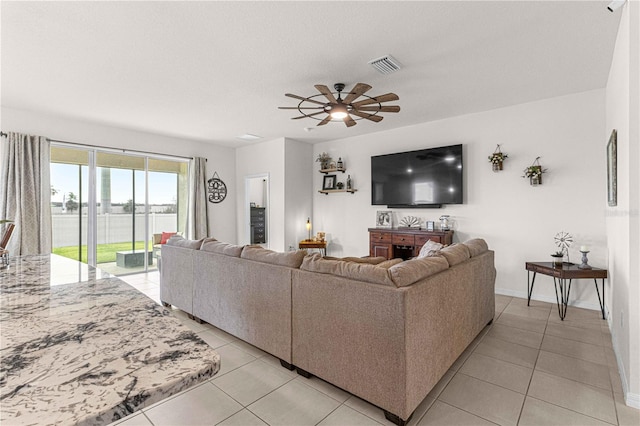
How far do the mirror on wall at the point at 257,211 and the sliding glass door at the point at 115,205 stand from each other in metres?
1.31

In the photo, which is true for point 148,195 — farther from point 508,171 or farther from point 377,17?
point 508,171

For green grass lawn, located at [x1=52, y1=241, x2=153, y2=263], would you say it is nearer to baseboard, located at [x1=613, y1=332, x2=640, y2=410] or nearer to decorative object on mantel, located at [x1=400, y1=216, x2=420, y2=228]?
decorative object on mantel, located at [x1=400, y1=216, x2=420, y2=228]

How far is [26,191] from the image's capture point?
14.9ft

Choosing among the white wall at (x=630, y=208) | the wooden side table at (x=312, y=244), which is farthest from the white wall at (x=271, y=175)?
the white wall at (x=630, y=208)

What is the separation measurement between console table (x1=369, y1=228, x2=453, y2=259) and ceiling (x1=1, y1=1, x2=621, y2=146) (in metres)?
1.79

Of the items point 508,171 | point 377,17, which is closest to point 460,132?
point 508,171

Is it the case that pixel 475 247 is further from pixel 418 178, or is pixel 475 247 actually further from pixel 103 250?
pixel 103 250

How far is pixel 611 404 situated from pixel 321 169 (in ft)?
17.0

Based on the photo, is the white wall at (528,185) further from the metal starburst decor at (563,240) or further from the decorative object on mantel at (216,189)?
the decorative object on mantel at (216,189)

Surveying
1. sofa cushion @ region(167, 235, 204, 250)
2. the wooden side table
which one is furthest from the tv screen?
sofa cushion @ region(167, 235, 204, 250)

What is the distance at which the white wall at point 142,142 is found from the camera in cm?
461

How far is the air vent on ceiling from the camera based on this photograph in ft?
9.73

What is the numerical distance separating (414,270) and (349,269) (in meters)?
0.41

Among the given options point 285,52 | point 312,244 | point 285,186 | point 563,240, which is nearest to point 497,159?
point 563,240
